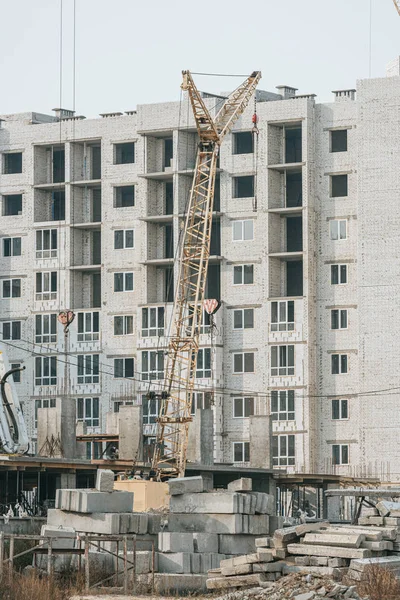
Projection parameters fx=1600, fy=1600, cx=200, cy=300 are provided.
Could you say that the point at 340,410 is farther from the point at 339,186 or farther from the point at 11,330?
the point at 11,330

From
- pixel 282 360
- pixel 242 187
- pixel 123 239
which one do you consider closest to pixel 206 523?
pixel 282 360

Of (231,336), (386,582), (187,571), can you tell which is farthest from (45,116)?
(386,582)

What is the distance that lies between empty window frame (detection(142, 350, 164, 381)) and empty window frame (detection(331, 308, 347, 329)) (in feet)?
38.8

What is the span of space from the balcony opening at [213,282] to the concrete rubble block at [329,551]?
196 feet

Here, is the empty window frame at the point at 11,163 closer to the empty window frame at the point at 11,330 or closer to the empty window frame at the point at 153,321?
the empty window frame at the point at 11,330

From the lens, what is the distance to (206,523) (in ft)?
202

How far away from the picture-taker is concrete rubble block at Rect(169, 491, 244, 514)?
61.4 meters

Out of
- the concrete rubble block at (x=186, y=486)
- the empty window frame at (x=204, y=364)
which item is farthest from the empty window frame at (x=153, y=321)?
the concrete rubble block at (x=186, y=486)

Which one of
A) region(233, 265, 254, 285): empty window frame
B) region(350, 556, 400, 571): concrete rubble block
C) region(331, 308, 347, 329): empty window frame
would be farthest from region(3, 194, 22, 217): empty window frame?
region(350, 556, 400, 571): concrete rubble block

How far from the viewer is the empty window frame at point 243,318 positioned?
4279 inches

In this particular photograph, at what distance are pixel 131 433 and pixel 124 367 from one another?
17.9m

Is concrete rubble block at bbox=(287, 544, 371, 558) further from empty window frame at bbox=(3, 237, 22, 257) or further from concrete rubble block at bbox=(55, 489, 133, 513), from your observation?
empty window frame at bbox=(3, 237, 22, 257)

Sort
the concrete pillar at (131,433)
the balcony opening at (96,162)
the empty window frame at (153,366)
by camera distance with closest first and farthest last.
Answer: the concrete pillar at (131,433) → the empty window frame at (153,366) → the balcony opening at (96,162)

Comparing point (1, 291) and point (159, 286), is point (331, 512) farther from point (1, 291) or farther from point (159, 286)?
point (1, 291)
